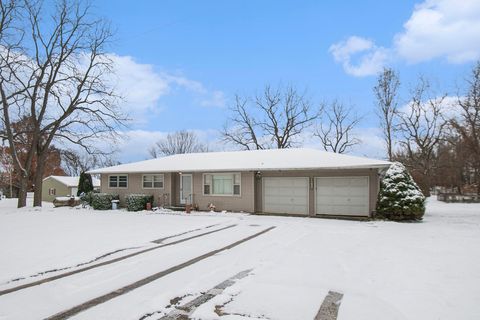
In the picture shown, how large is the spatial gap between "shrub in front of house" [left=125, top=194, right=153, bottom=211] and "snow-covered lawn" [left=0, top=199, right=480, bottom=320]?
7.84 meters

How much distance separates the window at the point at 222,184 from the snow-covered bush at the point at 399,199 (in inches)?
299

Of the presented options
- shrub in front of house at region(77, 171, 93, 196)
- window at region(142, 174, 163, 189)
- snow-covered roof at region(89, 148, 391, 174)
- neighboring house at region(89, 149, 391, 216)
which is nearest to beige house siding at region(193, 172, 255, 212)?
neighboring house at region(89, 149, 391, 216)

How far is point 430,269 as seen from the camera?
711 centimetres

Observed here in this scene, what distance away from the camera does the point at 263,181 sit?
61.9 ft

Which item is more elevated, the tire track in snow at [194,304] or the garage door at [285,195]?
the garage door at [285,195]

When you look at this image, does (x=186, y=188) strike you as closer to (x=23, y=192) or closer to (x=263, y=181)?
(x=263, y=181)

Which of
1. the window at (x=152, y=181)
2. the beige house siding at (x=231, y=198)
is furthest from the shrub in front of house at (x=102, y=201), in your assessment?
the beige house siding at (x=231, y=198)

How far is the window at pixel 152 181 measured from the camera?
21688mm

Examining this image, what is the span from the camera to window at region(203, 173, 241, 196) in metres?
19.4

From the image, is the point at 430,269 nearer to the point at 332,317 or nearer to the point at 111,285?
the point at 332,317

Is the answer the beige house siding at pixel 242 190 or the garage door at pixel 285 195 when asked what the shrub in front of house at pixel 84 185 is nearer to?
the beige house siding at pixel 242 190

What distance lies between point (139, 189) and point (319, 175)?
1158 centimetres

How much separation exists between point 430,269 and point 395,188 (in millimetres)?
8474

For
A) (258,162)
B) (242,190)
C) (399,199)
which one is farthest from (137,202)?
(399,199)
